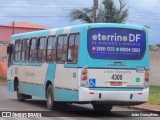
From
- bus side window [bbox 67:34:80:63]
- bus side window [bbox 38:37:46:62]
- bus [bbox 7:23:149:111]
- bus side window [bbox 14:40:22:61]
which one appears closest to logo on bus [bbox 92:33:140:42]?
bus [bbox 7:23:149:111]

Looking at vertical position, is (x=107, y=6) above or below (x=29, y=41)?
above

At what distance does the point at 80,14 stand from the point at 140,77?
20.2 meters

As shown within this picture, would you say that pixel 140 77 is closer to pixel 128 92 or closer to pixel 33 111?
pixel 128 92

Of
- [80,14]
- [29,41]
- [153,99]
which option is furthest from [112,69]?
[80,14]

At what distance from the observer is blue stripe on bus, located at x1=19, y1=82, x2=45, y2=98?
773 inches

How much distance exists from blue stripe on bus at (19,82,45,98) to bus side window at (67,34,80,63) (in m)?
2.87

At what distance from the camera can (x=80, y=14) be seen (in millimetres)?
36406

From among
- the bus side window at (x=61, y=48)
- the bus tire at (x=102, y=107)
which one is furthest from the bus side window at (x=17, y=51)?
the bus tire at (x=102, y=107)

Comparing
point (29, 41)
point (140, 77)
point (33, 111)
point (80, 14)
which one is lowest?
point (33, 111)

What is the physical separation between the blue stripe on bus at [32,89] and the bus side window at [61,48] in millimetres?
1988

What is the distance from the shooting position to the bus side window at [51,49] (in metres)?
18.5

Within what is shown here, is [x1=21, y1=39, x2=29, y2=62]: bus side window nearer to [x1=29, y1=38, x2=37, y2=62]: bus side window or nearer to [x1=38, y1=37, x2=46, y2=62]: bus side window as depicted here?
[x1=29, y1=38, x2=37, y2=62]: bus side window

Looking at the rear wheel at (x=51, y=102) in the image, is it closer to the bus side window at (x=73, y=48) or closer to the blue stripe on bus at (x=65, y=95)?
the blue stripe on bus at (x=65, y=95)

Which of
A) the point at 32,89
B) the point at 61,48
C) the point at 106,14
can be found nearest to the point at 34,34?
the point at 32,89
